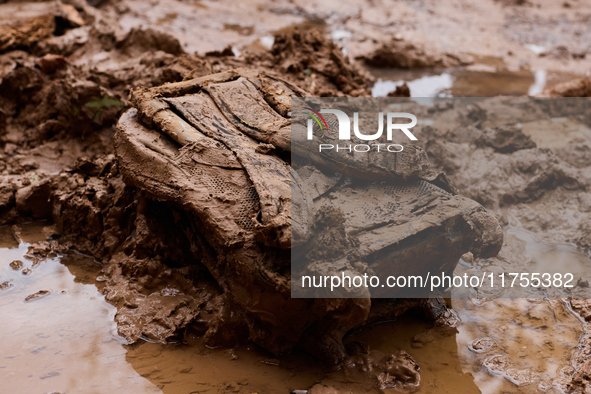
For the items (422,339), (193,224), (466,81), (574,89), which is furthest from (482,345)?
(466,81)

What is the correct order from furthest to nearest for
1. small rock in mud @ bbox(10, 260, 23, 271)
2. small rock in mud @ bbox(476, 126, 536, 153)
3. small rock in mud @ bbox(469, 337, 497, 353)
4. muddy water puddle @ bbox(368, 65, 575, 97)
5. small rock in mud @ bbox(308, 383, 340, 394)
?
muddy water puddle @ bbox(368, 65, 575, 97)
small rock in mud @ bbox(476, 126, 536, 153)
small rock in mud @ bbox(10, 260, 23, 271)
small rock in mud @ bbox(469, 337, 497, 353)
small rock in mud @ bbox(308, 383, 340, 394)

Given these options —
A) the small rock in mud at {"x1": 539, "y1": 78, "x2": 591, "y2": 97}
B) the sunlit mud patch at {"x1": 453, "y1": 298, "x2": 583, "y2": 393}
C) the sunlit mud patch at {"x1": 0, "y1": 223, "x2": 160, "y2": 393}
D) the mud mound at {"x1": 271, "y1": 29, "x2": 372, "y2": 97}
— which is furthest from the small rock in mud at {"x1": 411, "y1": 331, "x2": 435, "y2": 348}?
the small rock in mud at {"x1": 539, "y1": 78, "x2": 591, "y2": 97}

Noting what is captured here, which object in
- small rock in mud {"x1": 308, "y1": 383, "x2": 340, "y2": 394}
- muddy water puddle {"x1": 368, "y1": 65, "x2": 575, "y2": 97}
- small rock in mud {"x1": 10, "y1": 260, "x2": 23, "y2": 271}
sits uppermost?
muddy water puddle {"x1": 368, "y1": 65, "x2": 575, "y2": 97}

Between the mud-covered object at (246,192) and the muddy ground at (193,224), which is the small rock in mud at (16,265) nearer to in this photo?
the muddy ground at (193,224)

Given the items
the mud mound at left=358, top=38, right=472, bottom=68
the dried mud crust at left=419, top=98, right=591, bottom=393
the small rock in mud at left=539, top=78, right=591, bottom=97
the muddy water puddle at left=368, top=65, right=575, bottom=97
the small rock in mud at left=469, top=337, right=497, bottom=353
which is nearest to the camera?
the small rock in mud at left=469, top=337, right=497, bottom=353

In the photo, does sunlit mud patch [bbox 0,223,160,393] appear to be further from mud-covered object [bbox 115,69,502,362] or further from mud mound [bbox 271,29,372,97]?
mud mound [bbox 271,29,372,97]

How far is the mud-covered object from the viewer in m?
2.34

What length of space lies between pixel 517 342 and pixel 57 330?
2.51 m

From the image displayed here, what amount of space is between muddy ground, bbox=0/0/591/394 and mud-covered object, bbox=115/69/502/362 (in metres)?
0.18

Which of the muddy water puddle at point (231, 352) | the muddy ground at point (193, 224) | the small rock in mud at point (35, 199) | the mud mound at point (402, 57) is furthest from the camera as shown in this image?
the mud mound at point (402, 57)

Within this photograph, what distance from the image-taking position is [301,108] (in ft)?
10.4

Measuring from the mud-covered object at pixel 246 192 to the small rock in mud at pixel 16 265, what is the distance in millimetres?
937

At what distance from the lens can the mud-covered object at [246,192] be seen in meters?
2.34

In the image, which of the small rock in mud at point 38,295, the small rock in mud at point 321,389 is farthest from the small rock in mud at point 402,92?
the small rock in mud at point 38,295
